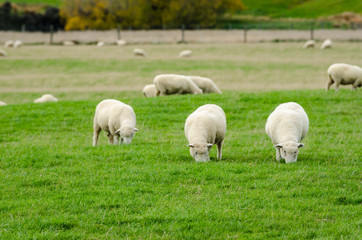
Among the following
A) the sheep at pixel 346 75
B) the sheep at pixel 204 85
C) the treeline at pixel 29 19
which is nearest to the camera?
the sheep at pixel 346 75

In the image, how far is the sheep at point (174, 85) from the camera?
18.4 metres

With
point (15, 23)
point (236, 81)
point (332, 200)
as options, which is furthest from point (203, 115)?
point (15, 23)

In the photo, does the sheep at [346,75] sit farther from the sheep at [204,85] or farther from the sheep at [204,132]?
the sheep at [204,132]

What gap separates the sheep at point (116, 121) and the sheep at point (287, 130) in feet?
9.29

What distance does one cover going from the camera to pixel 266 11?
9525cm

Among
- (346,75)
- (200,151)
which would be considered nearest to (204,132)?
(200,151)

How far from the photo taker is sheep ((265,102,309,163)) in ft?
28.8

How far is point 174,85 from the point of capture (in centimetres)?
1842

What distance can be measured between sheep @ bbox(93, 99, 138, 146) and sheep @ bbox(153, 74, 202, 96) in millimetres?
6817

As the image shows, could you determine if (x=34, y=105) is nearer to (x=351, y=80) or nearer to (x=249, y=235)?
(x=351, y=80)

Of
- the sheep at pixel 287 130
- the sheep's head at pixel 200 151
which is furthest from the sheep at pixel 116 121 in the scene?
the sheep at pixel 287 130

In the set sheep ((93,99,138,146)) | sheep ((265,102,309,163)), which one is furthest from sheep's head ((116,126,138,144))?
sheep ((265,102,309,163))

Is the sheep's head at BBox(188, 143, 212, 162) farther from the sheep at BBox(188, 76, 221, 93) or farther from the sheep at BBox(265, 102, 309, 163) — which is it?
the sheep at BBox(188, 76, 221, 93)

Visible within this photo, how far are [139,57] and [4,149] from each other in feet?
92.6
